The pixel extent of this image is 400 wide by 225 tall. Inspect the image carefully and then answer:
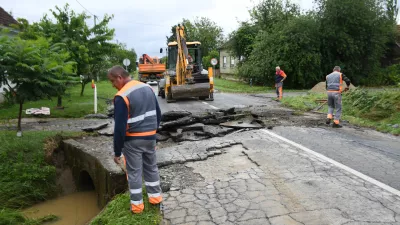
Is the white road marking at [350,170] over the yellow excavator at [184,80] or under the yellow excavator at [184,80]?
under

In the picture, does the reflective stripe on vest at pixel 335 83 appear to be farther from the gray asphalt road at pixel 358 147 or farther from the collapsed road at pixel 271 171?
the gray asphalt road at pixel 358 147

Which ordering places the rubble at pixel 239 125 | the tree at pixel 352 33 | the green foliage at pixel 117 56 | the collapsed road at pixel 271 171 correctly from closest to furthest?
the collapsed road at pixel 271 171 < the rubble at pixel 239 125 < the green foliage at pixel 117 56 < the tree at pixel 352 33

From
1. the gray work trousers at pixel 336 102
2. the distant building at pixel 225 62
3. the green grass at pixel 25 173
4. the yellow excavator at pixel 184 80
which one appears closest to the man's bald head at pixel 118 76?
the green grass at pixel 25 173

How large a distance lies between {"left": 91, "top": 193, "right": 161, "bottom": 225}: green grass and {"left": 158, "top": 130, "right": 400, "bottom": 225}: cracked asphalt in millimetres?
178

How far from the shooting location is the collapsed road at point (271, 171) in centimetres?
423

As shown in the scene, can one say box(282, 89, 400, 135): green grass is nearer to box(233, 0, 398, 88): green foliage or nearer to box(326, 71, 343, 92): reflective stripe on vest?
box(326, 71, 343, 92): reflective stripe on vest

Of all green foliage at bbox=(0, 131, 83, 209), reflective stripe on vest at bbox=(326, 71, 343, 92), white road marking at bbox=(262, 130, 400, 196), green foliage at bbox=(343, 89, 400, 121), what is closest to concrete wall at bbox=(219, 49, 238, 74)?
green foliage at bbox=(343, 89, 400, 121)

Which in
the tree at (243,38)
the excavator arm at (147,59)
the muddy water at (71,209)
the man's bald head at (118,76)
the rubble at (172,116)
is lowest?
the muddy water at (71,209)

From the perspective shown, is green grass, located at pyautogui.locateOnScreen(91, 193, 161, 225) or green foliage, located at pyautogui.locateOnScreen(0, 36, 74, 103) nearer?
green grass, located at pyautogui.locateOnScreen(91, 193, 161, 225)

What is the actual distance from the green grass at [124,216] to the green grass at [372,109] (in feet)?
24.1

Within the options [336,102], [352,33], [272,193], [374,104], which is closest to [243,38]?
[352,33]

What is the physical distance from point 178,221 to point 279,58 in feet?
77.2

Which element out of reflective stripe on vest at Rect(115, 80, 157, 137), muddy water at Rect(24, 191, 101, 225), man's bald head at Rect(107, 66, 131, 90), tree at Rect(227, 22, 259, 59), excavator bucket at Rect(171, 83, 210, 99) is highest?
tree at Rect(227, 22, 259, 59)

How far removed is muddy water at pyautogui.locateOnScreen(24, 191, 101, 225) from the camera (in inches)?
260
